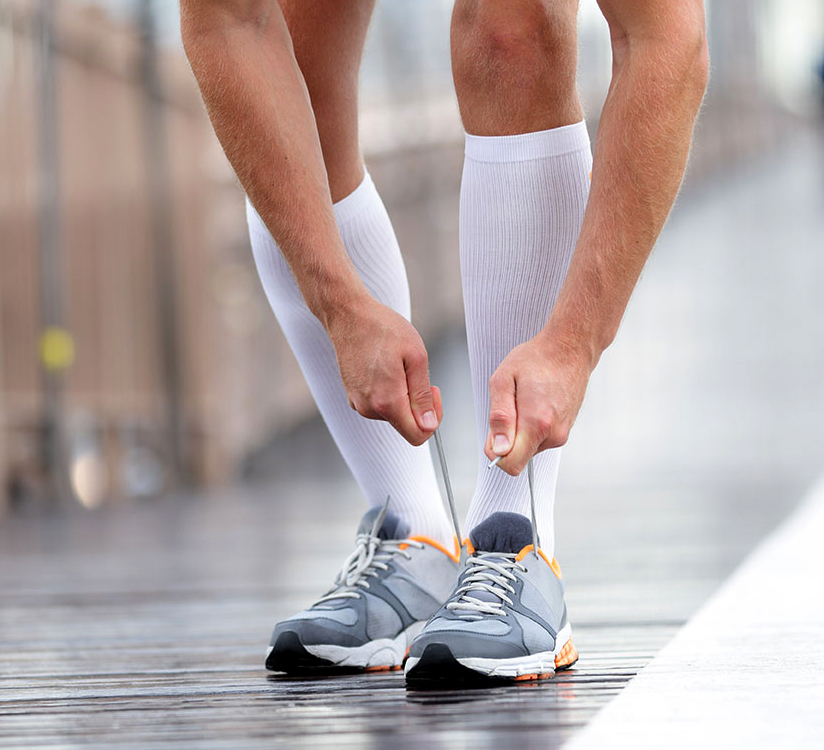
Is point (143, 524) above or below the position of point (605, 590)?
above

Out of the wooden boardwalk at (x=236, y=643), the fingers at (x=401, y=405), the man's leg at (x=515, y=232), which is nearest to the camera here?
the wooden boardwalk at (x=236, y=643)

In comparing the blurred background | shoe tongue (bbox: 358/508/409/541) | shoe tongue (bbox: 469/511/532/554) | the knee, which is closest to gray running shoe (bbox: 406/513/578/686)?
shoe tongue (bbox: 469/511/532/554)

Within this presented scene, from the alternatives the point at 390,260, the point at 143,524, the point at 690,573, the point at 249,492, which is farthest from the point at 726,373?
the point at 390,260

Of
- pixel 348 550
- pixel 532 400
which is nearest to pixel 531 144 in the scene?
pixel 532 400

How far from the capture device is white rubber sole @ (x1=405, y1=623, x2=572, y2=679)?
3.15 ft

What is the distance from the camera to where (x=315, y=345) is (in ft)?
3.91

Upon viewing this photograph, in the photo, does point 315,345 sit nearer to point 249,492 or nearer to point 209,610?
point 209,610

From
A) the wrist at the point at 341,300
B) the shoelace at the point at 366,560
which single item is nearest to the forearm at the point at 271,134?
the wrist at the point at 341,300

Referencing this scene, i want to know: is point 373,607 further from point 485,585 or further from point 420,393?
point 420,393

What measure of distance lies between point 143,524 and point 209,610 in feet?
5.47

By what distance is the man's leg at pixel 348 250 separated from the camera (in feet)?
3.89

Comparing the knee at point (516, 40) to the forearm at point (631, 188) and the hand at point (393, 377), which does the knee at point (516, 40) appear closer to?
the forearm at point (631, 188)

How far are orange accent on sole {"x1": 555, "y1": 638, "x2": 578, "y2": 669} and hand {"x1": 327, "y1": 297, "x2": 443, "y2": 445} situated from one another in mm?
204

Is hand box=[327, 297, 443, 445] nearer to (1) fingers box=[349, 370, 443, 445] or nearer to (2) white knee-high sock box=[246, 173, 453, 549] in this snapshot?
(1) fingers box=[349, 370, 443, 445]
